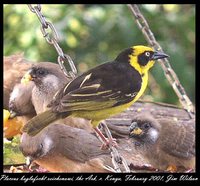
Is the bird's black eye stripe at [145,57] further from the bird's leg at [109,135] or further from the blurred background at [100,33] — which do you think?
the blurred background at [100,33]

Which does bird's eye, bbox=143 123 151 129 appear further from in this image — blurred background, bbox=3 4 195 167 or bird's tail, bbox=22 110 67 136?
blurred background, bbox=3 4 195 167

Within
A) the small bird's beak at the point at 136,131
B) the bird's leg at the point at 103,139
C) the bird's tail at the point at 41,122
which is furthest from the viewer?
the small bird's beak at the point at 136,131

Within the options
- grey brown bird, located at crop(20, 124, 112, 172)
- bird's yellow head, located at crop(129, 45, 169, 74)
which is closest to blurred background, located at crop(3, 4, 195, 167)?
grey brown bird, located at crop(20, 124, 112, 172)

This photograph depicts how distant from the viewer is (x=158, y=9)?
5.24 metres

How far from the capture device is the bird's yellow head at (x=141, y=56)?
217cm

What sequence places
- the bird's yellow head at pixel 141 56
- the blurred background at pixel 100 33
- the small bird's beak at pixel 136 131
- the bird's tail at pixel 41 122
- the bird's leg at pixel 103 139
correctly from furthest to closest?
the blurred background at pixel 100 33 → the small bird's beak at pixel 136 131 → the bird's leg at pixel 103 139 → the bird's yellow head at pixel 141 56 → the bird's tail at pixel 41 122

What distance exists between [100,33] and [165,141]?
6.87ft

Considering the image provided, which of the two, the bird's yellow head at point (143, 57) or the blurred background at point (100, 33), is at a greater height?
the bird's yellow head at point (143, 57)

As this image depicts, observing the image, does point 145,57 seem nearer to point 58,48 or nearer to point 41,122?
point 58,48

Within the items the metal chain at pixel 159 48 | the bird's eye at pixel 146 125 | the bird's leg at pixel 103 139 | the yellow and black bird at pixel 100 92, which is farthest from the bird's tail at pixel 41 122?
the bird's eye at pixel 146 125

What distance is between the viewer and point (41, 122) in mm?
2080

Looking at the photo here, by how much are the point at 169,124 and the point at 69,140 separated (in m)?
0.59

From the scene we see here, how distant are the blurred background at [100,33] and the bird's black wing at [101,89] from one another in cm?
232

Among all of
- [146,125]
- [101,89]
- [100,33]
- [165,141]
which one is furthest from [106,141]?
[100,33]
